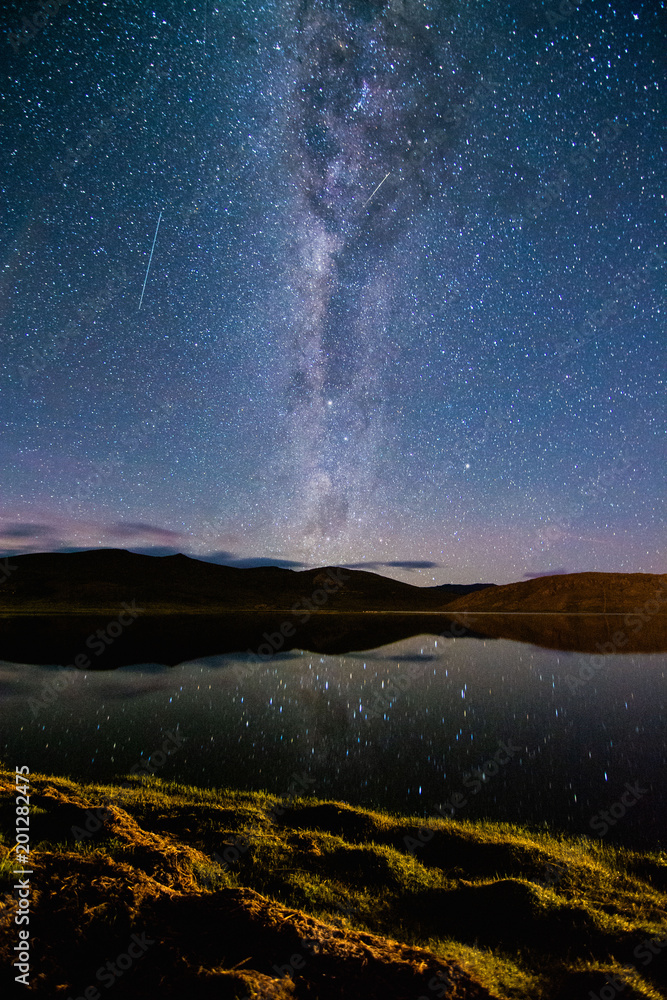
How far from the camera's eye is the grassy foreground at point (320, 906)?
411cm

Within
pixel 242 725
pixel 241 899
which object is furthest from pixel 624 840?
pixel 242 725

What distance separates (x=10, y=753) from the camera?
13.1 metres

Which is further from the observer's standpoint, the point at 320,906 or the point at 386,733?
the point at 386,733

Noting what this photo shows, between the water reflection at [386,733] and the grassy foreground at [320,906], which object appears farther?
the water reflection at [386,733]

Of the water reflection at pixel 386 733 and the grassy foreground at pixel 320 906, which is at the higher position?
the grassy foreground at pixel 320 906

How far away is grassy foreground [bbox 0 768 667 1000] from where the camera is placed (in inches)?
162

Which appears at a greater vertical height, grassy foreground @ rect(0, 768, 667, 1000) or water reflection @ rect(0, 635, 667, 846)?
grassy foreground @ rect(0, 768, 667, 1000)

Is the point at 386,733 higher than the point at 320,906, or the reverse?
the point at 320,906

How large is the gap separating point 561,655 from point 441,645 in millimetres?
10877

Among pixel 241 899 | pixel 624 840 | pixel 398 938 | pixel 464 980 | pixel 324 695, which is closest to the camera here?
pixel 464 980

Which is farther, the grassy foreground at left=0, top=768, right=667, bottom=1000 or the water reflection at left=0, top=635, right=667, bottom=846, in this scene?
the water reflection at left=0, top=635, right=667, bottom=846

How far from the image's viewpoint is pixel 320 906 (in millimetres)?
6027

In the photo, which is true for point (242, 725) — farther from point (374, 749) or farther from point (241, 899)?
point (241, 899)

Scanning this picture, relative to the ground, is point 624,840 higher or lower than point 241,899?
lower
